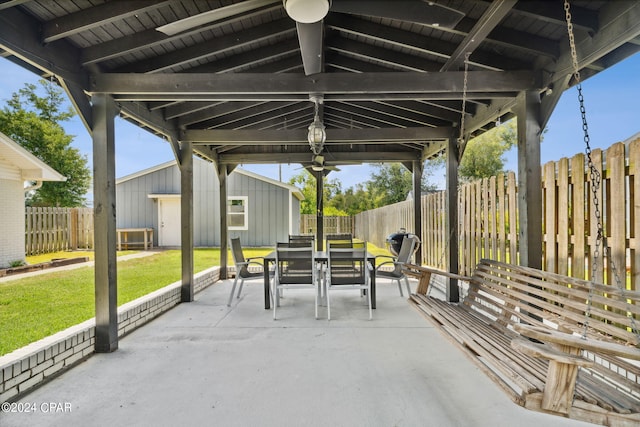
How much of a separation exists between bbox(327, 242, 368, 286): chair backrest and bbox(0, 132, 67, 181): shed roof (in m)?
Answer: 7.45

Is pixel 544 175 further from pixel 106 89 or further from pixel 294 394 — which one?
pixel 106 89

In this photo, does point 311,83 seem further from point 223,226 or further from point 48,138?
point 48,138

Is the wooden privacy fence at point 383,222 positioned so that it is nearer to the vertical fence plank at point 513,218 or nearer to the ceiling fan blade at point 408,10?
the vertical fence plank at point 513,218

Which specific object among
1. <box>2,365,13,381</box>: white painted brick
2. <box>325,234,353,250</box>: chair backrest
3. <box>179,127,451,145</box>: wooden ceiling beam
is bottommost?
<box>2,365,13,381</box>: white painted brick

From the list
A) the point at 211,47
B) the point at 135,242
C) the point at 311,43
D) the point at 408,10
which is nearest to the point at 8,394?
the point at 211,47

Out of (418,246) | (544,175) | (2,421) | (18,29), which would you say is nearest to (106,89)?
(18,29)

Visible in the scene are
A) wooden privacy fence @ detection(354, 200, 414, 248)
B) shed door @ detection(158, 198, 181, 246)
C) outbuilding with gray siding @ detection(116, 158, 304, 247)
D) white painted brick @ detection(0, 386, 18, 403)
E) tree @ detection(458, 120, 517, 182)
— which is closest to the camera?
white painted brick @ detection(0, 386, 18, 403)

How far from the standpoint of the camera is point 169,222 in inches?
498

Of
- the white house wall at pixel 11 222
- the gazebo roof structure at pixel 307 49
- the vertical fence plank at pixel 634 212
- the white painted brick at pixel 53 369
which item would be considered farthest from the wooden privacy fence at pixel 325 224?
the vertical fence plank at pixel 634 212

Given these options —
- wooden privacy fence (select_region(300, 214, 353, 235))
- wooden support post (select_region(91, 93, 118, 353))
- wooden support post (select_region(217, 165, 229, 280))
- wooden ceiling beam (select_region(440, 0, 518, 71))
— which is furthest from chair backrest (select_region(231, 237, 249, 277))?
wooden privacy fence (select_region(300, 214, 353, 235))

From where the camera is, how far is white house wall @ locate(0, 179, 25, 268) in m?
7.45

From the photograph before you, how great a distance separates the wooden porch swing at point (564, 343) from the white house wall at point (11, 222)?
8.96m

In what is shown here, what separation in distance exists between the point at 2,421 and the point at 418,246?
6.12 metres

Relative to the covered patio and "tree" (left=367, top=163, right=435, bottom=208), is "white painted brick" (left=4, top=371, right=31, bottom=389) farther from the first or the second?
"tree" (left=367, top=163, right=435, bottom=208)
